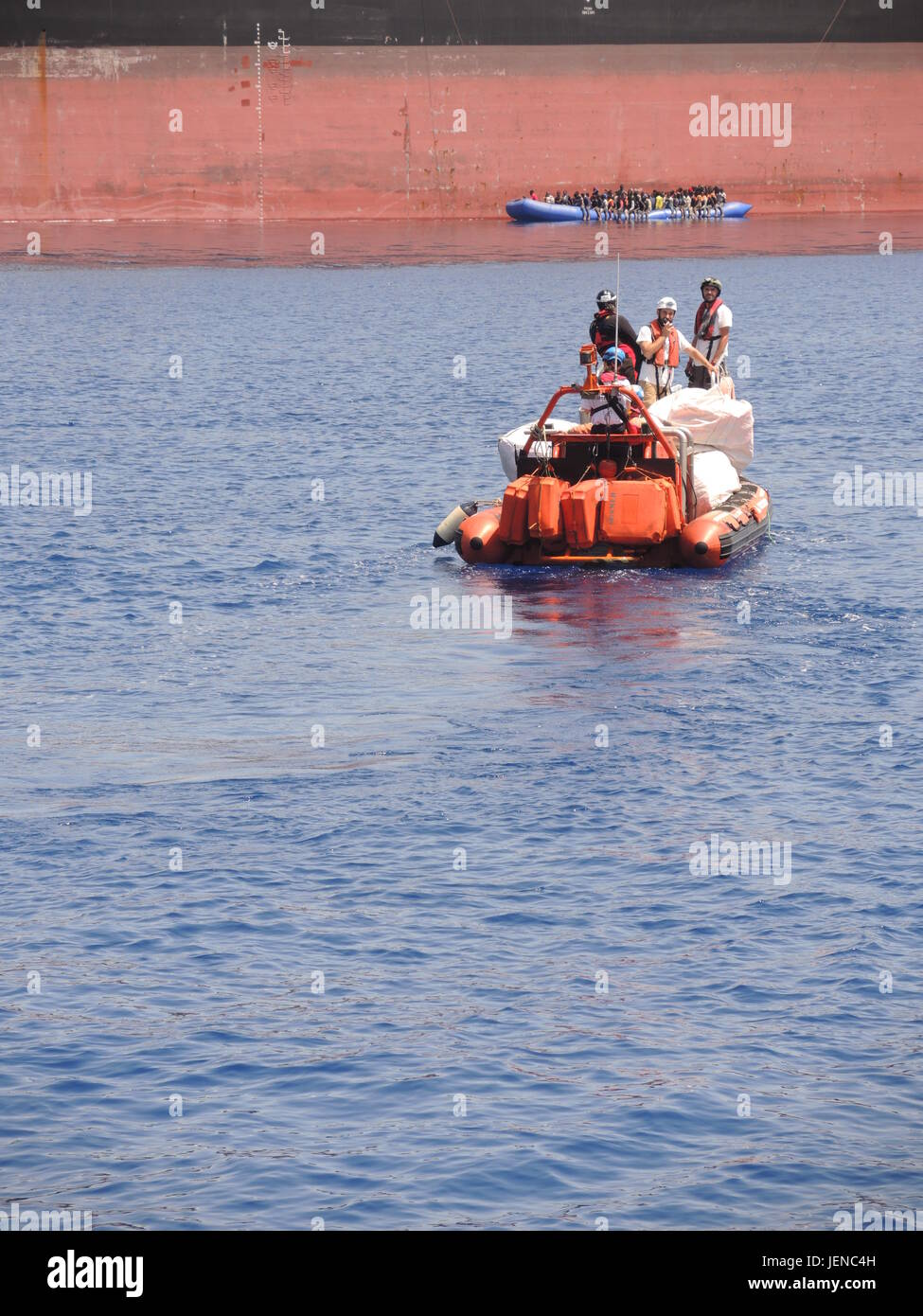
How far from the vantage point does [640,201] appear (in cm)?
7900

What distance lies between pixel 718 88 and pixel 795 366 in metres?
35.1

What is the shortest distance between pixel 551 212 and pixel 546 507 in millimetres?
59619

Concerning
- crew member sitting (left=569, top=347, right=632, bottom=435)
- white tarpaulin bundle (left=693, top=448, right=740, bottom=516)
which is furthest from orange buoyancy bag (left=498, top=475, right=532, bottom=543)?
white tarpaulin bundle (left=693, top=448, right=740, bottom=516)

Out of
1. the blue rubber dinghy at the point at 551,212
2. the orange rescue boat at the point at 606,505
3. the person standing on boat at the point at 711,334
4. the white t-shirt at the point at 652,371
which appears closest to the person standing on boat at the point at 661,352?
the white t-shirt at the point at 652,371

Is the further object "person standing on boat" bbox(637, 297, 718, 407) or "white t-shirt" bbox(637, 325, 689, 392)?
"white t-shirt" bbox(637, 325, 689, 392)

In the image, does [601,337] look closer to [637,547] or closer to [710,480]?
[710,480]

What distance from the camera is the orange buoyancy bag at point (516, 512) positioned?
2002 cm

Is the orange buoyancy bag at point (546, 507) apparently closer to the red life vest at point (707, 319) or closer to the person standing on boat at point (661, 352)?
the person standing on boat at point (661, 352)

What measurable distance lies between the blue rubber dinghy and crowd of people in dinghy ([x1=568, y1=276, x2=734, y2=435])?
55.0 m

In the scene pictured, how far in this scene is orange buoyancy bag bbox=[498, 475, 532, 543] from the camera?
65.7 ft

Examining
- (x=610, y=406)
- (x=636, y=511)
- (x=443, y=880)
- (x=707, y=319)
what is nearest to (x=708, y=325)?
(x=707, y=319)

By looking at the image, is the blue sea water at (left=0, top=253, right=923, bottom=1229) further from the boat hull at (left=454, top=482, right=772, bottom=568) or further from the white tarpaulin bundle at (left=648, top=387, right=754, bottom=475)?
the white tarpaulin bundle at (left=648, top=387, right=754, bottom=475)

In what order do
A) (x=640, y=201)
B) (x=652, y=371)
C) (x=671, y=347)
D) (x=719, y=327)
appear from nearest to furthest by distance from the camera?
(x=671, y=347) → (x=652, y=371) → (x=719, y=327) → (x=640, y=201)

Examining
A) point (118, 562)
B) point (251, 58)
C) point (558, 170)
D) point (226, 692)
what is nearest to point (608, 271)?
point (558, 170)
